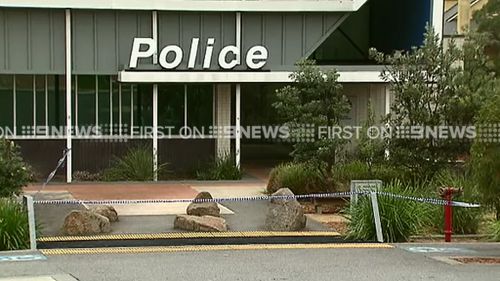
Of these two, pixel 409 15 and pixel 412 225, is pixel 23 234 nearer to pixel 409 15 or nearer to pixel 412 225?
pixel 412 225

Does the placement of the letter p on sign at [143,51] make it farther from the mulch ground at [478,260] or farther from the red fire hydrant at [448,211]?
the mulch ground at [478,260]

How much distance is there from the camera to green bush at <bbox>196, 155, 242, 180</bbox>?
21.0 meters

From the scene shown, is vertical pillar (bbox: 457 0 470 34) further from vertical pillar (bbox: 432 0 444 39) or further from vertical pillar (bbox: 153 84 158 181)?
vertical pillar (bbox: 153 84 158 181)

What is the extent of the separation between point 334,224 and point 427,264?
380cm

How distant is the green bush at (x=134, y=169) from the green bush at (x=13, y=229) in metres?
8.81

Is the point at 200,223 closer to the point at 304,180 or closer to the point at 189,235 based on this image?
the point at 189,235

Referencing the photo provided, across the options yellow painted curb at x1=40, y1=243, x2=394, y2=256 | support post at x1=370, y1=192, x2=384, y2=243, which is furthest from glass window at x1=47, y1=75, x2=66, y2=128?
support post at x1=370, y1=192, x2=384, y2=243

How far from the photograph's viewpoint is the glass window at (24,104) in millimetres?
21156

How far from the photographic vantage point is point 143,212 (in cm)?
1506

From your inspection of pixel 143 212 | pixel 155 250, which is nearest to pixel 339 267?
pixel 155 250

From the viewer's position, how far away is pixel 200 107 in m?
22.3

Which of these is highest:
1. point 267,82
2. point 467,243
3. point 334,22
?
point 334,22

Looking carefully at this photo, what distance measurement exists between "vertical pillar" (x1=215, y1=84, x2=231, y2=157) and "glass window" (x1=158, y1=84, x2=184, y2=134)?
41.3 inches

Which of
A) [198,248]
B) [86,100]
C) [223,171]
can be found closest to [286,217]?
[198,248]
